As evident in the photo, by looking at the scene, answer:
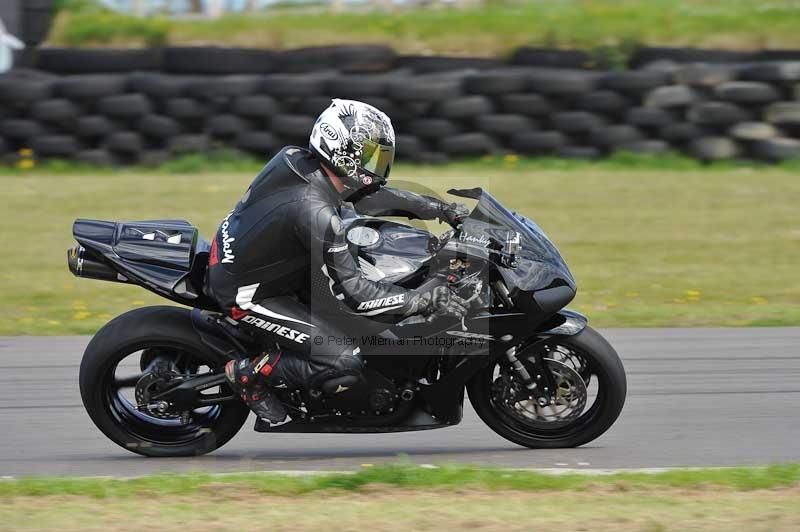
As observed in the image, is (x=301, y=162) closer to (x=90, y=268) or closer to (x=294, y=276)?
(x=294, y=276)

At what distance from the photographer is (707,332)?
7.95m

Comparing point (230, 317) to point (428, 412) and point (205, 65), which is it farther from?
point (205, 65)

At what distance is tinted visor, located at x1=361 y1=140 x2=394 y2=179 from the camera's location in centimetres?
498

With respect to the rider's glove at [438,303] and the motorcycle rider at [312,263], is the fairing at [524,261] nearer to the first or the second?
the motorcycle rider at [312,263]

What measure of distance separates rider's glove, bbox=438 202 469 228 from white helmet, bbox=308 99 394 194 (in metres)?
0.34

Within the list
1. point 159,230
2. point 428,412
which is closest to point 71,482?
point 159,230

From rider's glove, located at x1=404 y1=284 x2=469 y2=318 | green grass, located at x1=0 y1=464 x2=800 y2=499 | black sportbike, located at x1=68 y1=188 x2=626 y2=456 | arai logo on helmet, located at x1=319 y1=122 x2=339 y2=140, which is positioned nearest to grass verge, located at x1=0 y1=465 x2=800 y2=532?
green grass, located at x1=0 y1=464 x2=800 y2=499

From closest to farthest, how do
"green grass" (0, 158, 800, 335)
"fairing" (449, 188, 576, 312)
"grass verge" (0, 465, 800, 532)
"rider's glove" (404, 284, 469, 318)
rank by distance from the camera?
"grass verge" (0, 465, 800, 532) → "rider's glove" (404, 284, 469, 318) → "fairing" (449, 188, 576, 312) → "green grass" (0, 158, 800, 335)

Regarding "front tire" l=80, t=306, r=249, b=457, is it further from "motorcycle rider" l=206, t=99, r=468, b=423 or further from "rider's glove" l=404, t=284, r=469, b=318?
"rider's glove" l=404, t=284, r=469, b=318

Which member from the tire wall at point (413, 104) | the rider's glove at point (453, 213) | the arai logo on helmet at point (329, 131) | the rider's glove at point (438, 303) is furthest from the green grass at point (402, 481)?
the tire wall at point (413, 104)

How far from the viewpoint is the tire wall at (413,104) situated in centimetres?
1320

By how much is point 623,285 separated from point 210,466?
5.00 meters

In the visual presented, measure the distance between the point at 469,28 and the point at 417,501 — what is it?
12126 millimetres

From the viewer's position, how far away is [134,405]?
17.9 feet
